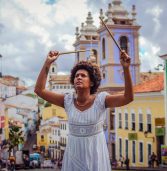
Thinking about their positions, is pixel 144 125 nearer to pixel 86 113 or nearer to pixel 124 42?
pixel 124 42

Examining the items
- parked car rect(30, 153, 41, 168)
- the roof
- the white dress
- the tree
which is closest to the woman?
the white dress

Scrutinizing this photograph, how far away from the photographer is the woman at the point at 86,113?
4281mm

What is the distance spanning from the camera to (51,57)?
455 cm

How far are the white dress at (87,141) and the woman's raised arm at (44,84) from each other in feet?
0.68

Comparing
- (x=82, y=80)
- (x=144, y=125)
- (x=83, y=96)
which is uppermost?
(x=82, y=80)

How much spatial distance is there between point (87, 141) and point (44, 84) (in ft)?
1.82

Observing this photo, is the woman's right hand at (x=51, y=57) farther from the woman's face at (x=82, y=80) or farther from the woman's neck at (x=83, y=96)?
the woman's neck at (x=83, y=96)

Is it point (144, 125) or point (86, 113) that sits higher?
point (86, 113)

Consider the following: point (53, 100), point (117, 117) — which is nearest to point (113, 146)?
point (117, 117)

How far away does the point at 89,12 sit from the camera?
6225cm

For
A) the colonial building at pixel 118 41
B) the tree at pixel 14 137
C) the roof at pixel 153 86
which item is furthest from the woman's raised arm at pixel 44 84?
the tree at pixel 14 137

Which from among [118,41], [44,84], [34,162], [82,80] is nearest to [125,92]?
[82,80]

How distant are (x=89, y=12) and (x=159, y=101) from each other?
28646 mm

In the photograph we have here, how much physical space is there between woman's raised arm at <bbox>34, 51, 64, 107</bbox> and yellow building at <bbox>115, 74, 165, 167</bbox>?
2959cm
